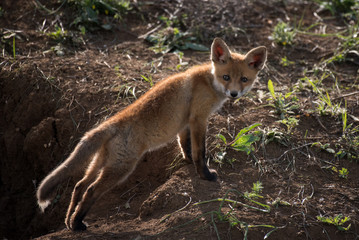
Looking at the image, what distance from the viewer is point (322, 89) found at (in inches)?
254

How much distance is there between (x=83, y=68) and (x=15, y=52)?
127 centimetres

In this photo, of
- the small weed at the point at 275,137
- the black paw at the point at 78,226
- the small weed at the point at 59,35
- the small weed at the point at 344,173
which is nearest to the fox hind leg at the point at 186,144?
the small weed at the point at 275,137

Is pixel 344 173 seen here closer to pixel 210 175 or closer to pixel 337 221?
Result: pixel 337 221

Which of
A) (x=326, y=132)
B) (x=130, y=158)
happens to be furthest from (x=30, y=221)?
(x=326, y=132)

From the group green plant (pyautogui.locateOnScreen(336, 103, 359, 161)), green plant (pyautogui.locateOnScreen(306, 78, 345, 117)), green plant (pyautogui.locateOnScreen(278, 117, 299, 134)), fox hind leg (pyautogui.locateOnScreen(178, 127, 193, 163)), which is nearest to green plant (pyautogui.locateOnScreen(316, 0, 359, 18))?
green plant (pyautogui.locateOnScreen(306, 78, 345, 117))

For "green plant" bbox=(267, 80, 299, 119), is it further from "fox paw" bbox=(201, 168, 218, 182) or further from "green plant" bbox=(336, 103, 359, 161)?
"fox paw" bbox=(201, 168, 218, 182)

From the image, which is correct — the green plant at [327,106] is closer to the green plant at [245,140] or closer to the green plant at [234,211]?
the green plant at [245,140]

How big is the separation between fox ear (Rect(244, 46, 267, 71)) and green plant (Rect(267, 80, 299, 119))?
2.46ft

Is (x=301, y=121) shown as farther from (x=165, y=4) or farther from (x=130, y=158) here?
(x=165, y=4)

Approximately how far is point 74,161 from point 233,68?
227 centimetres

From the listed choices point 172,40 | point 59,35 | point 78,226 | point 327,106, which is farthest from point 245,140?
point 59,35

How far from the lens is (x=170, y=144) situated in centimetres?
577

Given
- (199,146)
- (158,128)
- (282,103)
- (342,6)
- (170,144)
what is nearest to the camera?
(158,128)

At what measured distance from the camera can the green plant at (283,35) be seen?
758 centimetres
